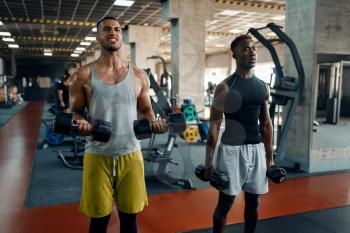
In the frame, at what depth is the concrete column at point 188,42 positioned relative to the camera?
7367 mm

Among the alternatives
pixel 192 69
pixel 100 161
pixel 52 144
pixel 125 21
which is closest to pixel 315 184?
pixel 100 161

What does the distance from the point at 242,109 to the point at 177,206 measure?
131cm

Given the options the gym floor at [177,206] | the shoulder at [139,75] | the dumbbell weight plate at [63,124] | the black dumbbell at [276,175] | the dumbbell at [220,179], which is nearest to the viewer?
the dumbbell weight plate at [63,124]

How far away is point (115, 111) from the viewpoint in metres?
1.45

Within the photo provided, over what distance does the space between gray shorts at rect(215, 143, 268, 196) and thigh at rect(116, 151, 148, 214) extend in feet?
1.76

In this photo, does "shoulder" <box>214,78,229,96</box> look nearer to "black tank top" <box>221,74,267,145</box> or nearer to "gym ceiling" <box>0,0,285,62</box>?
"black tank top" <box>221,74,267,145</box>

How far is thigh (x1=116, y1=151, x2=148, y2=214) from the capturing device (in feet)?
4.92

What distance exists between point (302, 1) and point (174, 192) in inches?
107

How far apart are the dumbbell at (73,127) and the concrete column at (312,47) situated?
9.87ft

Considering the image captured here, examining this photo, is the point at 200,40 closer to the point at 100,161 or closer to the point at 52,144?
the point at 52,144

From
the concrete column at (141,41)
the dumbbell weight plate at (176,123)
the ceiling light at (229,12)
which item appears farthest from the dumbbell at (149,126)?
the concrete column at (141,41)

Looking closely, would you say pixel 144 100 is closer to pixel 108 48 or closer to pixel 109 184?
pixel 108 48

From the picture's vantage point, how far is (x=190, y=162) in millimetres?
4422

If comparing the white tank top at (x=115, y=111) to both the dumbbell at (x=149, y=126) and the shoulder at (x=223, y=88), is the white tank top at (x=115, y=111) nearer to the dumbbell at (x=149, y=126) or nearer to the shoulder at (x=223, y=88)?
the dumbbell at (x=149, y=126)
